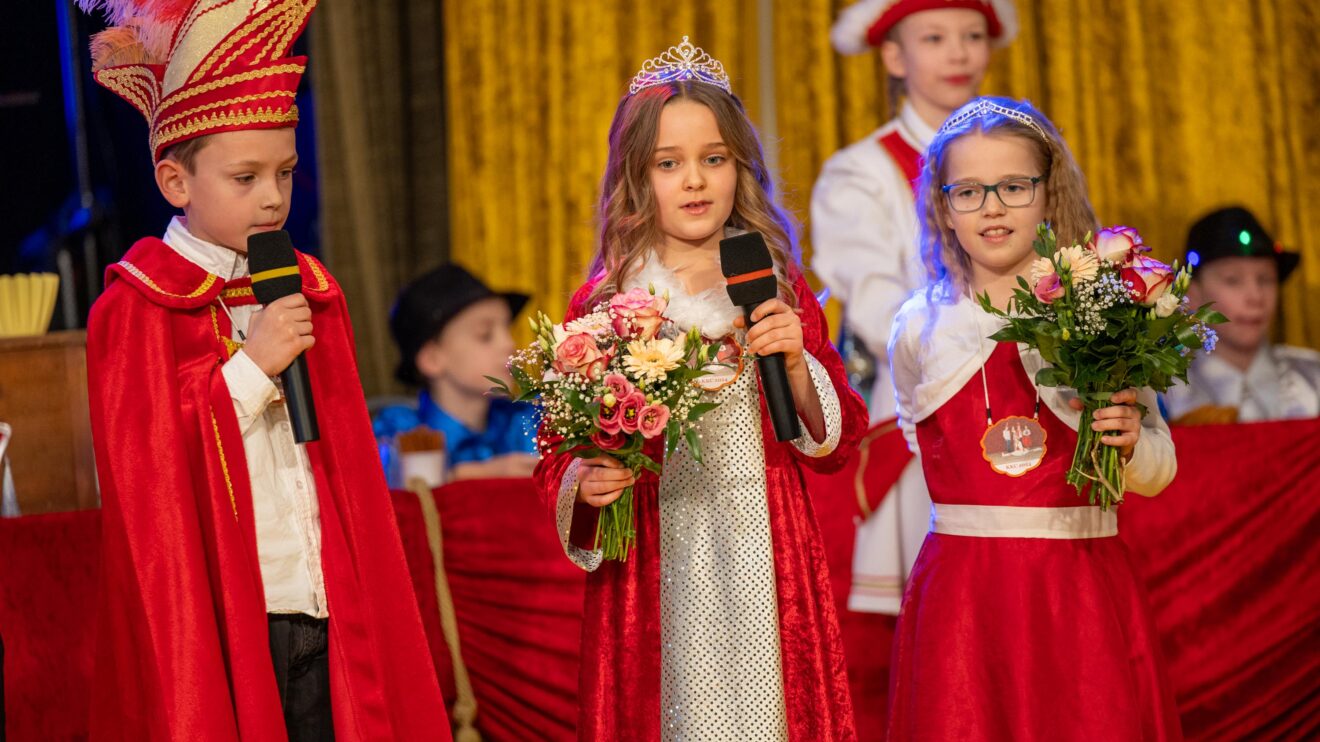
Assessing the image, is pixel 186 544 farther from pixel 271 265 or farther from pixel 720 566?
pixel 720 566

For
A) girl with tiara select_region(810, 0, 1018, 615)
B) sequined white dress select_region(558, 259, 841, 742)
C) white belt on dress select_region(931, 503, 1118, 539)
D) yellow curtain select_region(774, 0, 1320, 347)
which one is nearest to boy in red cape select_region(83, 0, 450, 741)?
sequined white dress select_region(558, 259, 841, 742)

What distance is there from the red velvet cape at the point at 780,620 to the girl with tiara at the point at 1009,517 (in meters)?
0.30

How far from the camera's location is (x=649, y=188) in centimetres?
293

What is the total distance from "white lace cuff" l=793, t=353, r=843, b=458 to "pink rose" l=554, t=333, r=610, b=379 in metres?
0.45

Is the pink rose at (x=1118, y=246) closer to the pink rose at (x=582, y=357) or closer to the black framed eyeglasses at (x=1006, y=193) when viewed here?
the black framed eyeglasses at (x=1006, y=193)

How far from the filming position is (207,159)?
2662mm

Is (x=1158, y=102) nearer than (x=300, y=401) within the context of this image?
No

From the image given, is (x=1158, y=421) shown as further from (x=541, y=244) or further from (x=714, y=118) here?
(x=541, y=244)

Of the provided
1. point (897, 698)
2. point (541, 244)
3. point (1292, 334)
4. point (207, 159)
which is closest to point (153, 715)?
point (207, 159)

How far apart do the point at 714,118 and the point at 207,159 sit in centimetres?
98

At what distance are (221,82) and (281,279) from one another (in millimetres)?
398

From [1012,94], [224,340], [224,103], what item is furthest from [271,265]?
[1012,94]

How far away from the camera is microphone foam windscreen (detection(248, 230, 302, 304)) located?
2541mm

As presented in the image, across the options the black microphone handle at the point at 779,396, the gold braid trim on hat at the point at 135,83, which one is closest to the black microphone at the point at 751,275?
the black microphone handle at the point at 779,396
